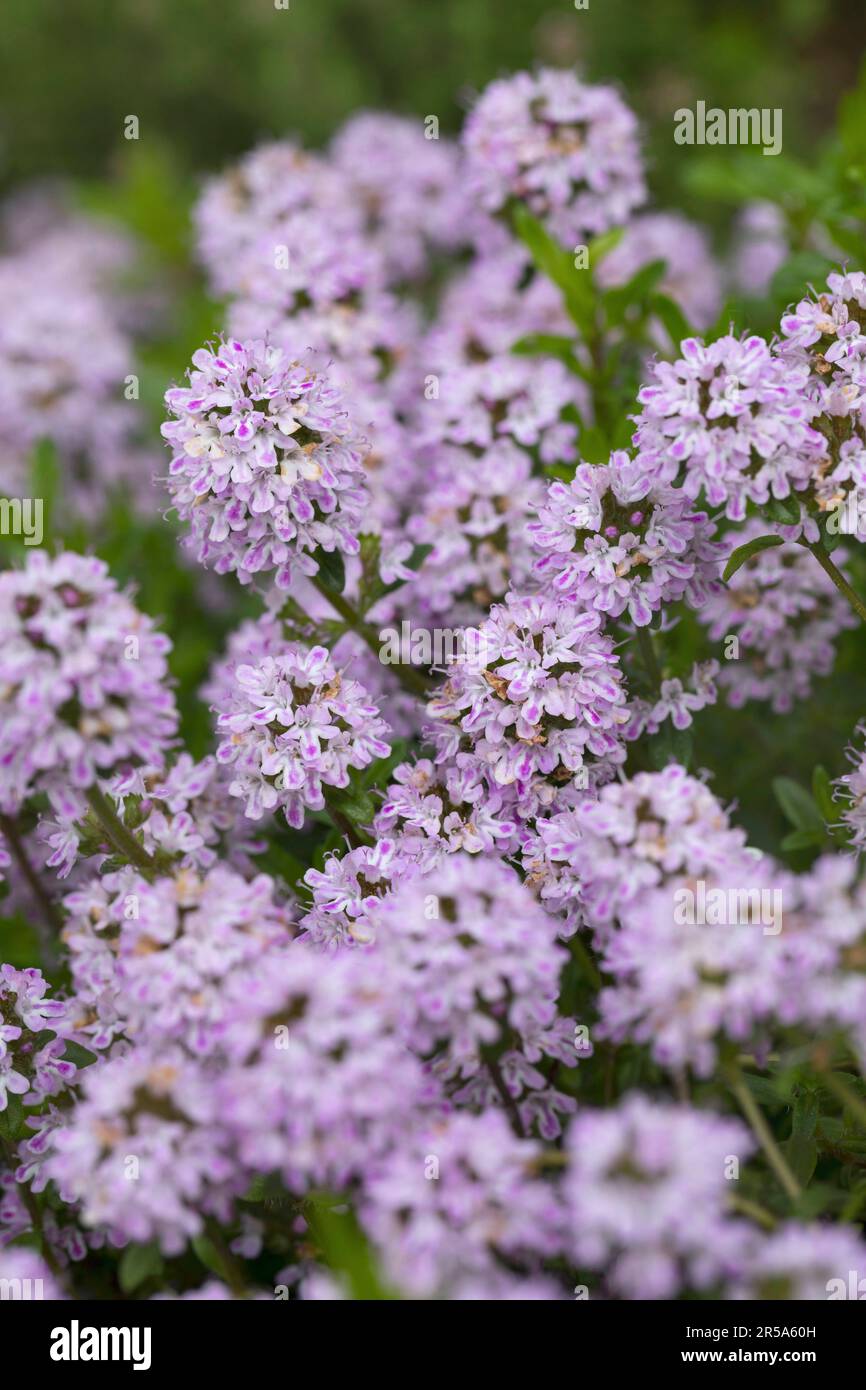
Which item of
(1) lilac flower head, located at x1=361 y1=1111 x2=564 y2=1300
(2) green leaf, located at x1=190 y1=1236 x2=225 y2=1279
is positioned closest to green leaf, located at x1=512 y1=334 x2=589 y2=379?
(1) lilac flower head, located at x1=361 y1=1111 x2=564 y2=1300

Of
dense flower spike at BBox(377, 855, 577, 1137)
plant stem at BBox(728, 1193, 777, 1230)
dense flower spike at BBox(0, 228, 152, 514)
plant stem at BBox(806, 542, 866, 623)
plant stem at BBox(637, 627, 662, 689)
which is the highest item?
dense flower spike at BBox(0, 228, 152, 514)

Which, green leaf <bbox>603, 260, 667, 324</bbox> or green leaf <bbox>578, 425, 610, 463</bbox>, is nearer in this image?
green leaf <bbox>578, 425, 610, 463</bbox>

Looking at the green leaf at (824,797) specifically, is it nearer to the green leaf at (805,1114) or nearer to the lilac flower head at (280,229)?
the green leaf at (805,1114)

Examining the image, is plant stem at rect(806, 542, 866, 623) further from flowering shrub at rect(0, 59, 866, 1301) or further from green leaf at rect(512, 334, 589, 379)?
green leaf at rect(512, 334, 589, 379)

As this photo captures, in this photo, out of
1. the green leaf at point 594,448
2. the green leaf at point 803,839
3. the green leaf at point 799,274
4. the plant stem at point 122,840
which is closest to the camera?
the plant stem at point 122,840

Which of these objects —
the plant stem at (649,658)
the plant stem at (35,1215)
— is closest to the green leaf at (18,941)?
the plant stem at (35,1215)

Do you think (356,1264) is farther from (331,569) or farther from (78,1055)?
(331,569)
